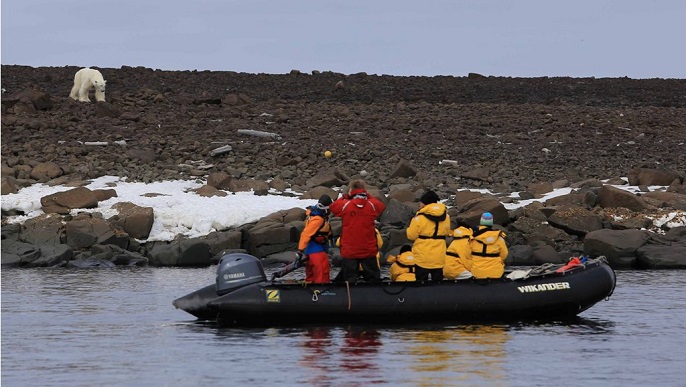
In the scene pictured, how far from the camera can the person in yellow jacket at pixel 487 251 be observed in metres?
19.5

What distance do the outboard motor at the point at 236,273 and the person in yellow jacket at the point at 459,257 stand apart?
2635mm

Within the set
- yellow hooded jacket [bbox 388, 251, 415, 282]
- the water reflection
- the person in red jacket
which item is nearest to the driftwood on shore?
yellow hooded jacket [bbox 388, 251, 415, 282]

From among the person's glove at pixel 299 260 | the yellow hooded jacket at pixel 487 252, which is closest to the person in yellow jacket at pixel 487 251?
the yellow hooded jacket at pixel 487 252

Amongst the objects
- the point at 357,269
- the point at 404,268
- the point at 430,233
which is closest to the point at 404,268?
the point at 404,268

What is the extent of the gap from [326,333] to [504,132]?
2558cm

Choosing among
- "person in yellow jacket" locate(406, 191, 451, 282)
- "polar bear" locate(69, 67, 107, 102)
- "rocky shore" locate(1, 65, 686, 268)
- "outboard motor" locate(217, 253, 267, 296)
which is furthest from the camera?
"polar bear" locate(69, 67, 107, 102)

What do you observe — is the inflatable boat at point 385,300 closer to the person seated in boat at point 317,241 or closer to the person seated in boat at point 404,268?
the person seated in boat at point 317,241

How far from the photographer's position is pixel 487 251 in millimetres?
19547

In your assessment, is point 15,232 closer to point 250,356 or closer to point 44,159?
point 44,159

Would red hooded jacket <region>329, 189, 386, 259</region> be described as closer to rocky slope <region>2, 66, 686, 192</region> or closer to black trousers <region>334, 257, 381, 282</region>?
black trousers <region>334, 257, 381, 282</region>

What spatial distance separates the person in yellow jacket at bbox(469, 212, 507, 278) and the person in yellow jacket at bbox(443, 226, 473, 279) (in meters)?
0.08

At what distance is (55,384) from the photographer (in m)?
14.9

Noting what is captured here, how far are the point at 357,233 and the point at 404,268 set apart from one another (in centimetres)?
101

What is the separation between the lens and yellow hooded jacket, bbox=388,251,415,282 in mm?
19875
